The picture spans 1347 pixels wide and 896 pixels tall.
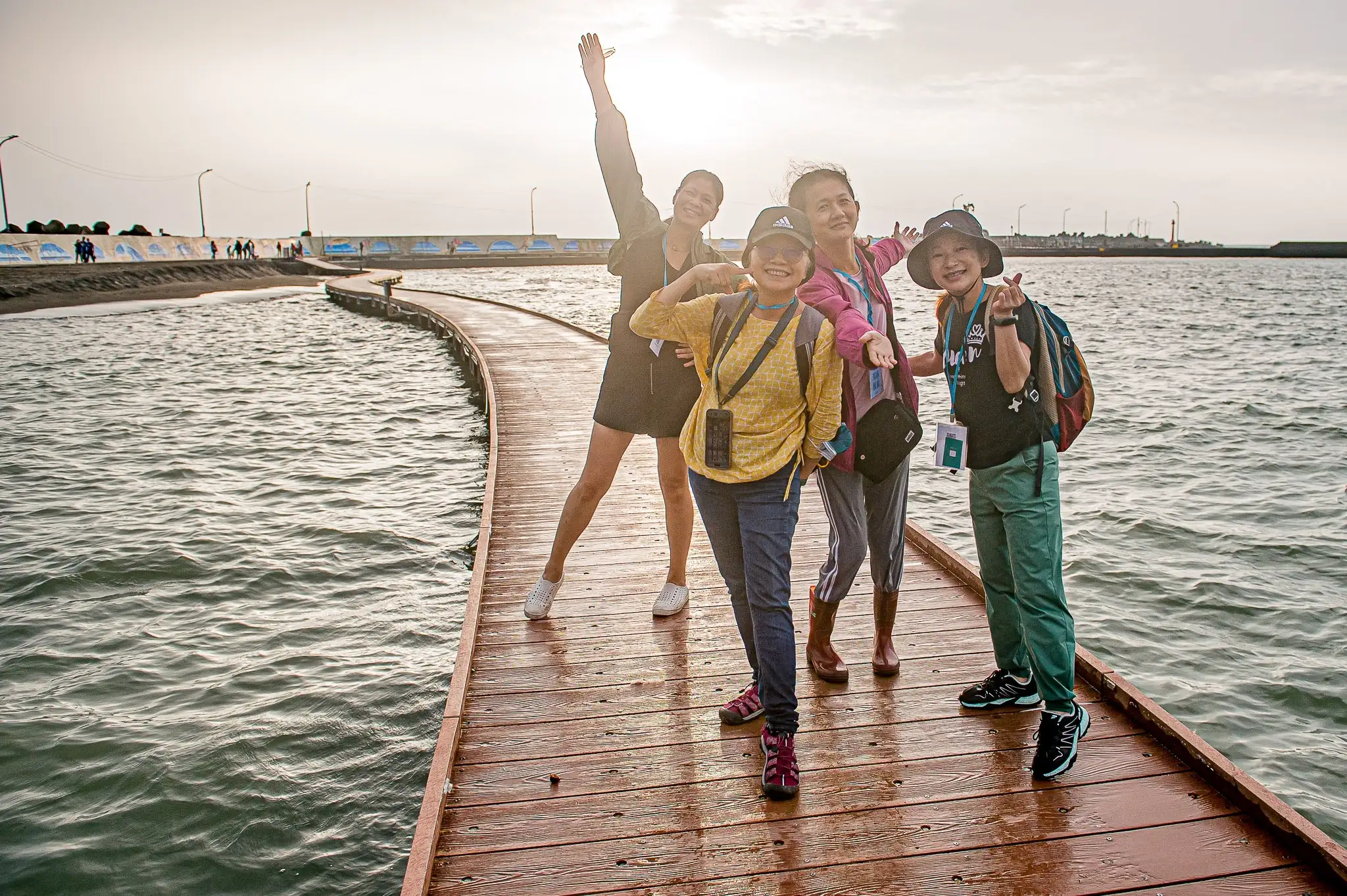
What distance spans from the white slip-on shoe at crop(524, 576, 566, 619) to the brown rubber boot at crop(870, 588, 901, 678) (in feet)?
5.64

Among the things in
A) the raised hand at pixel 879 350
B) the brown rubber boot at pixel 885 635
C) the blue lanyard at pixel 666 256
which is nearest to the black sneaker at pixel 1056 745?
the brown rubber boot at pixel 885 635

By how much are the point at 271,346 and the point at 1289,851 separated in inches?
1027

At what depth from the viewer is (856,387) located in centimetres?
351

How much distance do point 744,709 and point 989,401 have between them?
1538 millimetres

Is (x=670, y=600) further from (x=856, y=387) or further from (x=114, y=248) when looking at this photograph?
(x=114, y=248)

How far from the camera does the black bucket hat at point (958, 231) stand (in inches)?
134

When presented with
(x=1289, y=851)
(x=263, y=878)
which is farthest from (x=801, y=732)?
(x=263, y=878)

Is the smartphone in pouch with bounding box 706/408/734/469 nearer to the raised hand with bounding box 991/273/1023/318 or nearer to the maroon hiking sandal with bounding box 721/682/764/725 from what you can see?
the raised hand with bounding box 991/273/1023/318

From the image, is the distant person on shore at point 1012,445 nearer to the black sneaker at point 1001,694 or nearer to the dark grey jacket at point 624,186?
the black sneaker at point 1001,694

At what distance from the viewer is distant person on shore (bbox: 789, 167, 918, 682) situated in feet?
11.3

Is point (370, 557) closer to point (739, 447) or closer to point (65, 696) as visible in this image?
point (65, 696)

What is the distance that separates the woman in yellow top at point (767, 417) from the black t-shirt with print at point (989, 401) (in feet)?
1.76

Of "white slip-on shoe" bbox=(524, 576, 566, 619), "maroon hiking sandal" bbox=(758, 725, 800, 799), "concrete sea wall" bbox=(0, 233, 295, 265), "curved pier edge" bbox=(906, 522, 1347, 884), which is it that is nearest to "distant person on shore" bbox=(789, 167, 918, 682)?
"maroon hiking sandal" bbox=(758, 725, 800, 799)

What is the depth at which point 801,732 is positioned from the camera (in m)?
3.68
